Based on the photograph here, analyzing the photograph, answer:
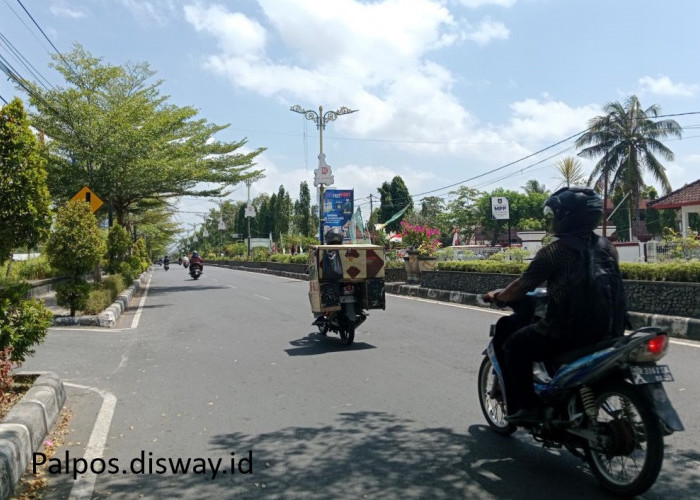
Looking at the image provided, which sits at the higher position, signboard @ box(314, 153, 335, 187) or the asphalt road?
signboard @ box(314, 153, 335, 187)

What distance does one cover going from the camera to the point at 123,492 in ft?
12.6

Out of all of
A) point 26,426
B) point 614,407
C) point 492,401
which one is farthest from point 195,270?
point 614,407

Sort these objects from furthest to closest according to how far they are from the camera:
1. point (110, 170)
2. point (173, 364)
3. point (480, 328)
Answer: point (110, 170) → point (480, 328) → point (173, 364)

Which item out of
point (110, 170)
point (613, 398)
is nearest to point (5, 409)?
point (613, 398)

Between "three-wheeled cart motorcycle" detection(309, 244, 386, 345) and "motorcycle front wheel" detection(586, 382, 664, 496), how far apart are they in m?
5.79

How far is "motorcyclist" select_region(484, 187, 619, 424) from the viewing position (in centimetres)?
376

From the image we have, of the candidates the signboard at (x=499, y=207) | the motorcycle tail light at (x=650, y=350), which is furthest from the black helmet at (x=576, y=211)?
the signboard at (x=499, y=207)

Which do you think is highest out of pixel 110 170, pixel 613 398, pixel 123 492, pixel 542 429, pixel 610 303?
pixel 110 170

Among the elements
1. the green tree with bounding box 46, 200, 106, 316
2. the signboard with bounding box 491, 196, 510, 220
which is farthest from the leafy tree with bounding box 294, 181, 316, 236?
the green tree with bounding box 46, 200, 106, 316

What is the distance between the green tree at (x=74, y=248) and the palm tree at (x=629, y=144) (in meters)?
35.3

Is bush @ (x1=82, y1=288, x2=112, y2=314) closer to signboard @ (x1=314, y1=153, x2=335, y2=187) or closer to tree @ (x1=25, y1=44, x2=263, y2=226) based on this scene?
tree @ (x1=25, y1=44, x2=263, y2=226)

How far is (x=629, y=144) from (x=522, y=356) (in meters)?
41.5

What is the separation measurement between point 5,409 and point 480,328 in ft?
25.0

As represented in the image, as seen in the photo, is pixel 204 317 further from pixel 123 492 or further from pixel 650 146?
pixel 650 146
